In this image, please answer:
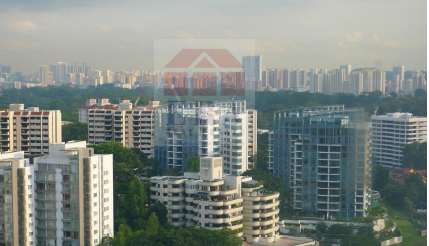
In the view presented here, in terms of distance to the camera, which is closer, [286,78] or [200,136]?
[200,136]

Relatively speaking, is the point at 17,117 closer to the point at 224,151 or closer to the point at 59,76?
the point at 224,151

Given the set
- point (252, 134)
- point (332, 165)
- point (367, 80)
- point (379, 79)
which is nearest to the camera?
point (332, 165)

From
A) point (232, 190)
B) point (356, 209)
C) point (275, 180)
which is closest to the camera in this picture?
point (232, 190)

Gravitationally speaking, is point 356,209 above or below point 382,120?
below

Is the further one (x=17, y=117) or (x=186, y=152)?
(x=17, y=117)

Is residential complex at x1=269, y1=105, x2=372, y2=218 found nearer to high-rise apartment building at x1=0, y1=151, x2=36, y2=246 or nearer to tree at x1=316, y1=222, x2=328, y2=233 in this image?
tree at x1=316, y1=222, x2=328, y2=233

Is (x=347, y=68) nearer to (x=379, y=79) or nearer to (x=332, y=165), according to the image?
(x=379, y=79)

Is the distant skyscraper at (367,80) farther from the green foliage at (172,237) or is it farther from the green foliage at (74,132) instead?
the green foliage at (172,237)

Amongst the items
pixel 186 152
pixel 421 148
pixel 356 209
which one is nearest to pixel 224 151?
pixel 186 152

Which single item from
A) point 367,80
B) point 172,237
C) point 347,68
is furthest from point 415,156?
point 172,237
